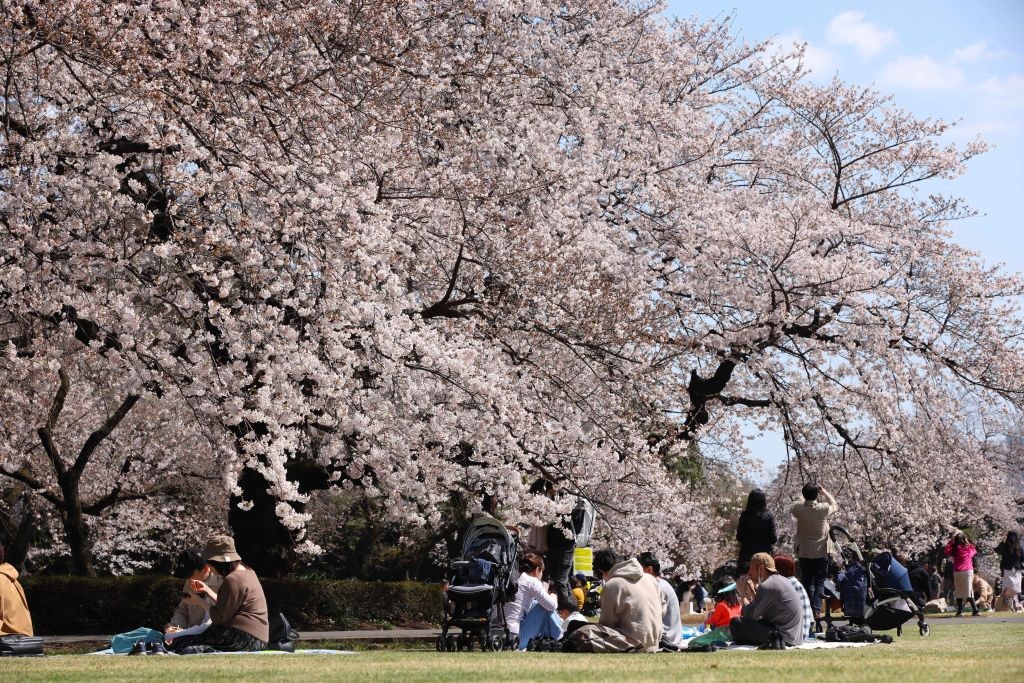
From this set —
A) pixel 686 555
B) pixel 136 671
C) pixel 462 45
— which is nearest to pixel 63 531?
pixel 686 555

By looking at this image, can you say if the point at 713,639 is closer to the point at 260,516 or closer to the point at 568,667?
the point at 568,667

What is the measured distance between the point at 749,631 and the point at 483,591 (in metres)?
2.38

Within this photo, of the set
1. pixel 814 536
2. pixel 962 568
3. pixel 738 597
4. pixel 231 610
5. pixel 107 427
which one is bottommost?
pixel 231 610

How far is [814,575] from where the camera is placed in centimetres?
1270

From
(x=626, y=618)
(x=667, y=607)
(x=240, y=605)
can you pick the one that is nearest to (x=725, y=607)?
(x=667, y=607)

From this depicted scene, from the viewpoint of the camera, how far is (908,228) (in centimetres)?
1914

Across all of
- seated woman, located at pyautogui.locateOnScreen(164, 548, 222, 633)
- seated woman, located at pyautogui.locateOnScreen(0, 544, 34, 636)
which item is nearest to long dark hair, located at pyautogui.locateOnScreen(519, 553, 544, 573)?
seated woman, located at pyautogui.locateOnScreen(164, 548, 222, 633)

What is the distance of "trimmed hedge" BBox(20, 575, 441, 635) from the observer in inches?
695

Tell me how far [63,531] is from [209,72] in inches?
768

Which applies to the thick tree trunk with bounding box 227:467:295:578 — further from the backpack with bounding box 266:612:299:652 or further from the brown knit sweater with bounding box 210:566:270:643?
the brown knit sweater with bounding box 210:566:270:643

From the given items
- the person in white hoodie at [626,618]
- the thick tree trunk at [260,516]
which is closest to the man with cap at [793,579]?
the person in white hoodie at [626,618]

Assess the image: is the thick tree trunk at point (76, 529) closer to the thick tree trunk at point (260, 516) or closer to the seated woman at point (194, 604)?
the thick tree trunk at point (260, 516)

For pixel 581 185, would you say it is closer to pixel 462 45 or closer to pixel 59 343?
pixel 462 45

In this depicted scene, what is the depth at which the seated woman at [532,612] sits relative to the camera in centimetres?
1087
